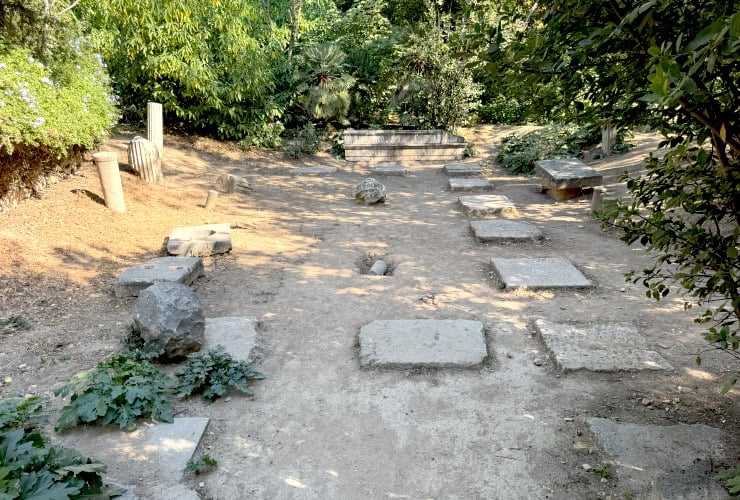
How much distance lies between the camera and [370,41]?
14.9 m

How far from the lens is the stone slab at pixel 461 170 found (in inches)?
415

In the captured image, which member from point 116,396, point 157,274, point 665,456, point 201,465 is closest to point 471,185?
point 157,274

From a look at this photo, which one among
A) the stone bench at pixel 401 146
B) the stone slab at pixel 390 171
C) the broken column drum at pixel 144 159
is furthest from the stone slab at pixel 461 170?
the broken column drum at pixel 144 159

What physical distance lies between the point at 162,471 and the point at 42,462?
63 cm

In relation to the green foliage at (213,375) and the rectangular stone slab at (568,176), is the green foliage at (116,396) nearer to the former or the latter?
the green foliage at (213,375)

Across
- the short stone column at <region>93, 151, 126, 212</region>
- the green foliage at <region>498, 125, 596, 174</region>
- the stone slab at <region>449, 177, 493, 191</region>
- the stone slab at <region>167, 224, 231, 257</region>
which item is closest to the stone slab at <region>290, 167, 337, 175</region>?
the stone slab at <region>449, 177, 493, 191</region>

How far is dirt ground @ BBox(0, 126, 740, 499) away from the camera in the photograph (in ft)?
8.42

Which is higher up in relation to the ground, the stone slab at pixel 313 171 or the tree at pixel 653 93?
the tree at pixel 653 93

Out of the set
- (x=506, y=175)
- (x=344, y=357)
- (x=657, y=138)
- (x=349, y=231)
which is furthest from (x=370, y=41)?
(x=344, y=357)

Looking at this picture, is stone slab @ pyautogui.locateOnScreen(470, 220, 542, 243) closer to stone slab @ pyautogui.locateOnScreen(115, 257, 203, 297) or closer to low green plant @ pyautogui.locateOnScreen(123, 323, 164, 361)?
stone slab @ pyautogui.locateOnScreen(115, 257, 203, 297)

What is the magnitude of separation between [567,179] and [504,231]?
2370 mm

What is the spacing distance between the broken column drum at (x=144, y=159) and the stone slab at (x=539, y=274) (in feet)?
19.3

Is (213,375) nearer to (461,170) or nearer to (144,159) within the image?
(144,159)

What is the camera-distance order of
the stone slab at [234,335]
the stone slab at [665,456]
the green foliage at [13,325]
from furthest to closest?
1. the green foliage at [13,325]
2. the stone slab at [234,335]
3. the stone slab at [665,456]
